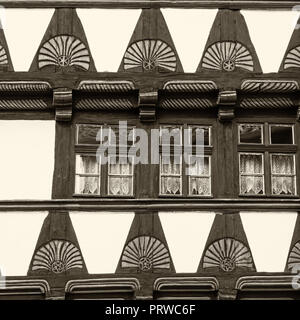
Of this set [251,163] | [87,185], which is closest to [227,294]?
[251,163]

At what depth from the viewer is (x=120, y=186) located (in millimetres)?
13391

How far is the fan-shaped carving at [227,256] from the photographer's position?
12922 millimetres

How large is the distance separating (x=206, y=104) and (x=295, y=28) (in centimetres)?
167

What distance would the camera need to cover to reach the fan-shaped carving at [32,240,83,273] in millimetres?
12875

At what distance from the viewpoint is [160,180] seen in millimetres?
13406

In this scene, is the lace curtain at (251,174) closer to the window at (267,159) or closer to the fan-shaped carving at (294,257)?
the window at (267,159)

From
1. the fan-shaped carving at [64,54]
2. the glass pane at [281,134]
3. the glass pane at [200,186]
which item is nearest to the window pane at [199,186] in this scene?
the glass pane at [200,186]

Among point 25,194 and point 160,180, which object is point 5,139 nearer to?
point 25,194

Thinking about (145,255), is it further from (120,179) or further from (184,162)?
(184,162)

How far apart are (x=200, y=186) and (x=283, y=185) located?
110cm

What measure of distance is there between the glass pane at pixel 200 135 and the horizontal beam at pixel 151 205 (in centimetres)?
89

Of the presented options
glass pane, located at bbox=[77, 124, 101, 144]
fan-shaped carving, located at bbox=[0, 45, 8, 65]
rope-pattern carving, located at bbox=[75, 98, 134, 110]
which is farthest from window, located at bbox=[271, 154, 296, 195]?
fan-shaped carving, located at bbox=[0, 45, 8, 65]

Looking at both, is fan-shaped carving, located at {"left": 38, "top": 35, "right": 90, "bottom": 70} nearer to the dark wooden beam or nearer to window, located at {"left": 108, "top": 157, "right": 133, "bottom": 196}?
window, located at {"left": 108, "top": 157, "right": 133, "bottom": 196}
